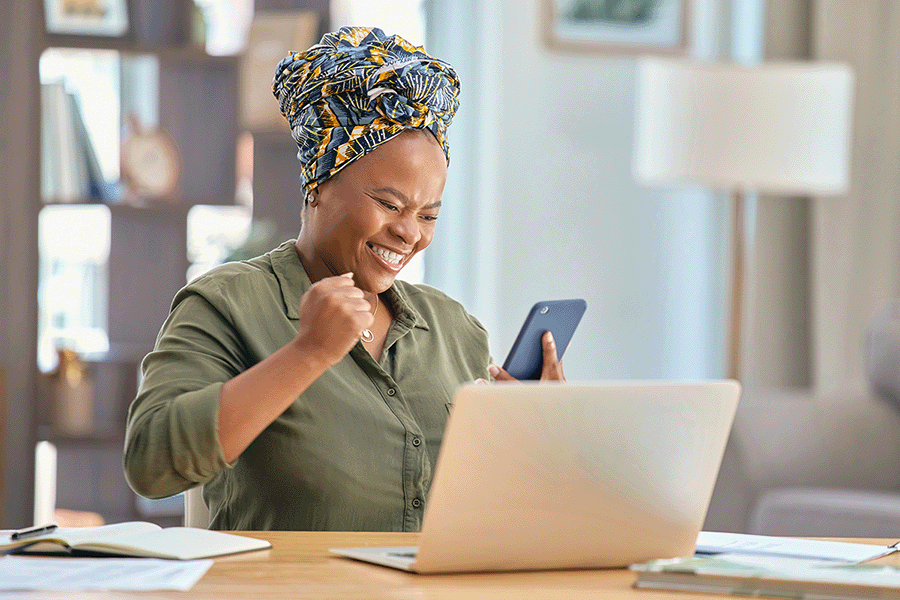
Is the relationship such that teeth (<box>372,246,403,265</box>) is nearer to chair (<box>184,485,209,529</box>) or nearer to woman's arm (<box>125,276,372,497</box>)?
woman's arm (<box>125,276,372,497</box>)

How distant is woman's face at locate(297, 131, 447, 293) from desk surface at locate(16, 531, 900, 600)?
47 cm

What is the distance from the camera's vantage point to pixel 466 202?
3482 millimetres

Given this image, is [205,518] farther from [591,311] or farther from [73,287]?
[591,311]

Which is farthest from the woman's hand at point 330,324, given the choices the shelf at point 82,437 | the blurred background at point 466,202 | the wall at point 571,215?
the wall at point 571,215

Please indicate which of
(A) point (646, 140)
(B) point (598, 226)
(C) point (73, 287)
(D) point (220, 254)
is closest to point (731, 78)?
(A) point (646, 140)

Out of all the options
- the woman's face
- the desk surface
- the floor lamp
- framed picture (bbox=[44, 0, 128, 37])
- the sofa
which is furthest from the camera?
the floor lamp

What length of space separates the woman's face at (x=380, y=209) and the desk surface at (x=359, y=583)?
47 centimetres

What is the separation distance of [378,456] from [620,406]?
49cm

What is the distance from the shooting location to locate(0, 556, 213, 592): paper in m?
0.81

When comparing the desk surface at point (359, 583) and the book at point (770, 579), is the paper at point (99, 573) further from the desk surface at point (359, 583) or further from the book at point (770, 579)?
the book at point (770, 579)

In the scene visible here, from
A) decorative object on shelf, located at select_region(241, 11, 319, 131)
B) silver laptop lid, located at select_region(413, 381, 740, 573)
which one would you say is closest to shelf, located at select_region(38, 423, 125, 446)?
decorative object on shelf, located at select_region(241, 11, 319, 131)

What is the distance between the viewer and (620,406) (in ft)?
2.79

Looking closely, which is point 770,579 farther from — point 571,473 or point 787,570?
point 571,473

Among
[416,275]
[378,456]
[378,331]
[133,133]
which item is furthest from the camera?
[416,275]
